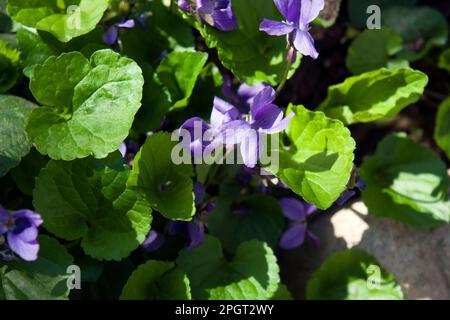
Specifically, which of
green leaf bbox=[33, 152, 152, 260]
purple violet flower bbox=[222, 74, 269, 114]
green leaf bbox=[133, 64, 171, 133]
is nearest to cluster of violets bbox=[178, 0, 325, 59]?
green leaf bbox=[133, 64, 171, 133]

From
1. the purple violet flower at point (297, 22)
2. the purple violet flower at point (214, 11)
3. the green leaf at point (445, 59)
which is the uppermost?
the purple violet flower at point (297, 22)

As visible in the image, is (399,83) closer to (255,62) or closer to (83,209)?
(255,62)

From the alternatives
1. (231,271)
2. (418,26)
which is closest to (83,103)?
(231,271)

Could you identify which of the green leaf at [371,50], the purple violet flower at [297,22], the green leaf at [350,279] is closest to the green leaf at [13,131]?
the purple violet flower at [297,22]

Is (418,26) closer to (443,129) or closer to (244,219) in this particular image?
(443,129)

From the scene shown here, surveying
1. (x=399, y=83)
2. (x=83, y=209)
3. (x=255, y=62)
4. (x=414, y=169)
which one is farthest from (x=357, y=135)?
(x=83, y=209)

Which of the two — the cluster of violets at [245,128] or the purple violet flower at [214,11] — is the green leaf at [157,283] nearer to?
the cluster of violets at [245,128]

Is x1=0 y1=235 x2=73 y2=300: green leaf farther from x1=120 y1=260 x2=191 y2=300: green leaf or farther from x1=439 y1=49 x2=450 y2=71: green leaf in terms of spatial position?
x1=439 y1=49 x2=450 y2=71: green leaf
